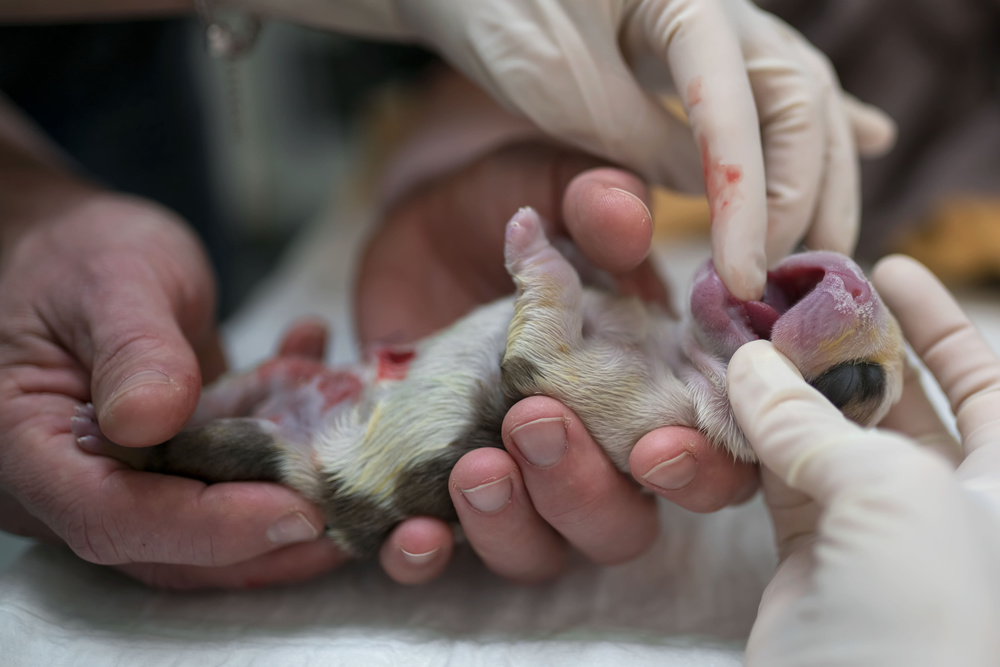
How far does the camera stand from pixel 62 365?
3.53 ft

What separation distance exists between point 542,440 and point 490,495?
96mm

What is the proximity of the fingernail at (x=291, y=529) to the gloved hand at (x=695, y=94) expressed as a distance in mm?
657

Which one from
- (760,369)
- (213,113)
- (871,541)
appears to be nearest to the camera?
(871,541)

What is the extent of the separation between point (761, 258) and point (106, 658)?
98cm

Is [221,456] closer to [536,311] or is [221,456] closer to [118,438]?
[118,438]

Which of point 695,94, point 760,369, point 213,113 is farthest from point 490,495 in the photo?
point 213,113

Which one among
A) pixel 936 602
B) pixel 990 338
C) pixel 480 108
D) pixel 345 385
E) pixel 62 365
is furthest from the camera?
pixel 480 108

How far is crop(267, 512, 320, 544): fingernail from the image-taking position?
3.30ft

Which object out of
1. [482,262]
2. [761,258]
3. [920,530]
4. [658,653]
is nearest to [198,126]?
[482,262]

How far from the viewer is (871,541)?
2.16 feet

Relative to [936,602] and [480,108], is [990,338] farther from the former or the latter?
[480,108]

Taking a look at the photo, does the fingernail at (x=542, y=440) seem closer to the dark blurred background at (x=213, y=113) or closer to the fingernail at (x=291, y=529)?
the fingernail at (x=291, y=529)

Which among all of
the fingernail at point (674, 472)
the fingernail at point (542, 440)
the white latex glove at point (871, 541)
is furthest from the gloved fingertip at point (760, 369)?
the fingernail at point (542, 440)

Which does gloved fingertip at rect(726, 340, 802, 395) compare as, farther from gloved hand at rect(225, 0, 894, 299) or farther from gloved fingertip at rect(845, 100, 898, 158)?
gloved fingertip at rect(845, 100, 898, 158)
